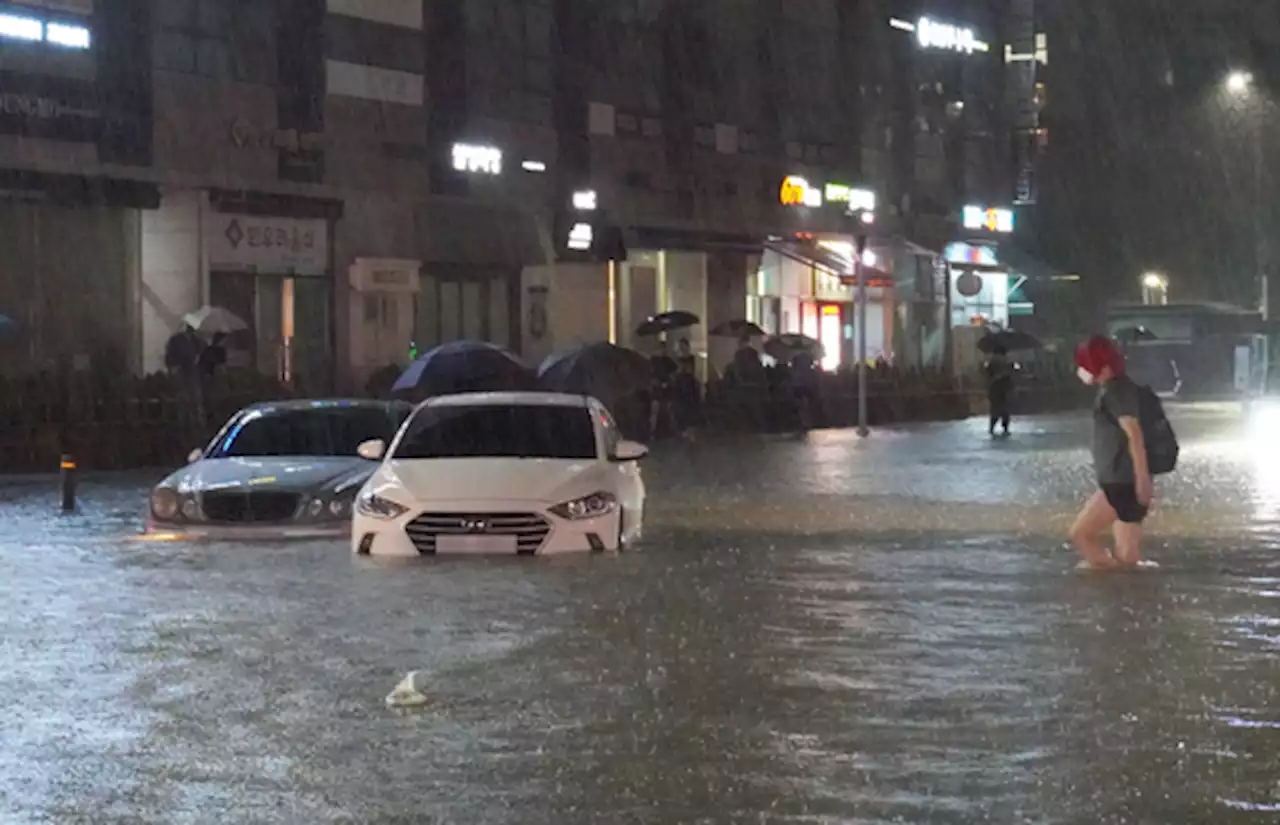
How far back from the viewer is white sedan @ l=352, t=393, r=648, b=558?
48.2ft

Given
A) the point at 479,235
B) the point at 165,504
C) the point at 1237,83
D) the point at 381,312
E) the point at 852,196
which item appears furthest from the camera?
the point at 1237,83

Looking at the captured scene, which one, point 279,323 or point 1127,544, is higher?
point 279,323

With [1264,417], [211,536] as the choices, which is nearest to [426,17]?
[1264,417]

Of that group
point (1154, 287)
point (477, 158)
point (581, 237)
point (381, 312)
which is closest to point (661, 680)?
point (381, 312)

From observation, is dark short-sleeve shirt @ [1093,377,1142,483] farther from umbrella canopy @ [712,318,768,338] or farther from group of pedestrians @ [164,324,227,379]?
umbrella canopy @ [712,318,768,338]

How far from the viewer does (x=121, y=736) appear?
29.5 ft

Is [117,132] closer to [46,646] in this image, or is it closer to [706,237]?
[706,237]

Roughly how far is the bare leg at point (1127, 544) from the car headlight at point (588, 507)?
3713 mm

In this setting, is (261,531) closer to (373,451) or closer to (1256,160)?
(373,451)

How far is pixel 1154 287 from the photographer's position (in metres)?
75.8

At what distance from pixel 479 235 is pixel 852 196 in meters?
15.9

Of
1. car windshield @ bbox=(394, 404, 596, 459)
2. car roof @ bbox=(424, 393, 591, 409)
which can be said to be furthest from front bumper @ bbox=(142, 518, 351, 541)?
car roof @ bbox=(424, 393, 591, 409)

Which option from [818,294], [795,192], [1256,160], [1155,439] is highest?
[1256,160]

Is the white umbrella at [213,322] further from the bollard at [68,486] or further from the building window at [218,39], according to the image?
the bollard at [68,486]
